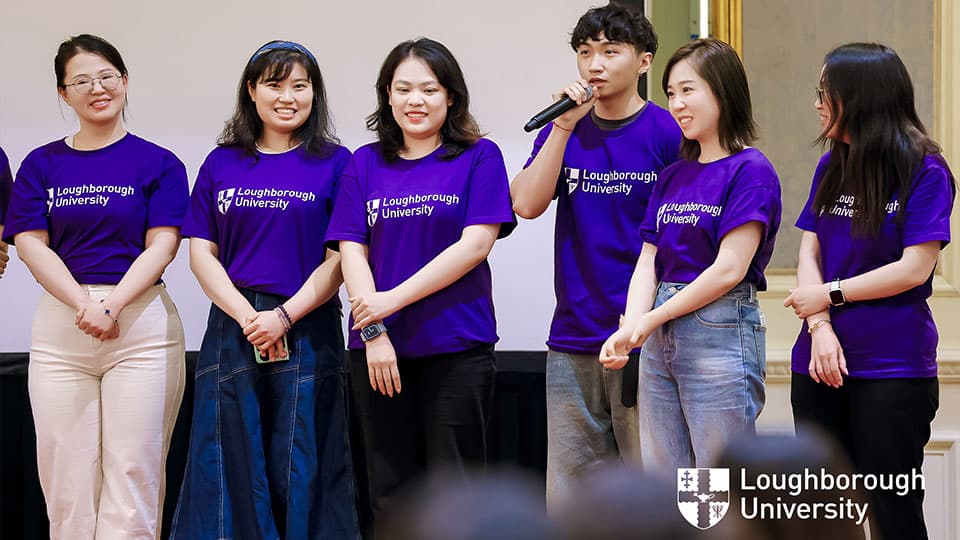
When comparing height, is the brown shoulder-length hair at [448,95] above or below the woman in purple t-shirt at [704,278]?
above

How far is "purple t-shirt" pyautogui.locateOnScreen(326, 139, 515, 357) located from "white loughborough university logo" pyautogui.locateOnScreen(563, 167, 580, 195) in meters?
0.15

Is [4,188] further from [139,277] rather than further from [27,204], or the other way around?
[139,277]

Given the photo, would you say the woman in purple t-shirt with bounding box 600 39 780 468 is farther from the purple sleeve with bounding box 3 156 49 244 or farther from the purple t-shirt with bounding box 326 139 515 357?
the purple sleeve with bounding box 3 156 49 244

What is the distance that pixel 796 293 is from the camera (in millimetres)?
2348

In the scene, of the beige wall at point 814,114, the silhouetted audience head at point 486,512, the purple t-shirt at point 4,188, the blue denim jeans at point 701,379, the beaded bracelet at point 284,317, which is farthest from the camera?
the beige wall at point 814,114

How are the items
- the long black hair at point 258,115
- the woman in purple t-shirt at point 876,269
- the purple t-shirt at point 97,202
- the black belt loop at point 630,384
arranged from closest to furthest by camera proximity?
1. the woman in purple t-shirt at point 876,269
2. the black belt loop at point 630,384
3. the long black hair at point 258,115
4. the purple t-shirt at point 97,202

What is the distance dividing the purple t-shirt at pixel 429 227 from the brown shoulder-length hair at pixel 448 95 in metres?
0.04

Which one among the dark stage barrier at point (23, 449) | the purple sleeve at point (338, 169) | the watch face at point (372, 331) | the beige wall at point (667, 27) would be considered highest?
the beige wall at point (667, 27)

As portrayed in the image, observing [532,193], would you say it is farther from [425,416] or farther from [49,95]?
[49,95]

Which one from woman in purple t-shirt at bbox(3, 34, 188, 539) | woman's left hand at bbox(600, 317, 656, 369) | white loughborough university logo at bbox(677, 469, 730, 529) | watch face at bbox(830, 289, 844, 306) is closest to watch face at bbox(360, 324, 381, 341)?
woman's left hand at bbox(600, 317, 656, 369)

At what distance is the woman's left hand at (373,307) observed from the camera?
239cm

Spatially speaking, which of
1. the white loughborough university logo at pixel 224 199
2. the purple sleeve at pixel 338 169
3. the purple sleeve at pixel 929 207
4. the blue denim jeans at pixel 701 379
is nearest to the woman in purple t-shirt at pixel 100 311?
the white loughborough university logo at pixel 224 199

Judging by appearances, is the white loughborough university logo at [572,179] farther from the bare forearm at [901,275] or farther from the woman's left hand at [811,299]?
the bare forearm at [901,275]

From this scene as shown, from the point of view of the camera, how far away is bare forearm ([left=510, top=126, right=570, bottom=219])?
2434 mm
